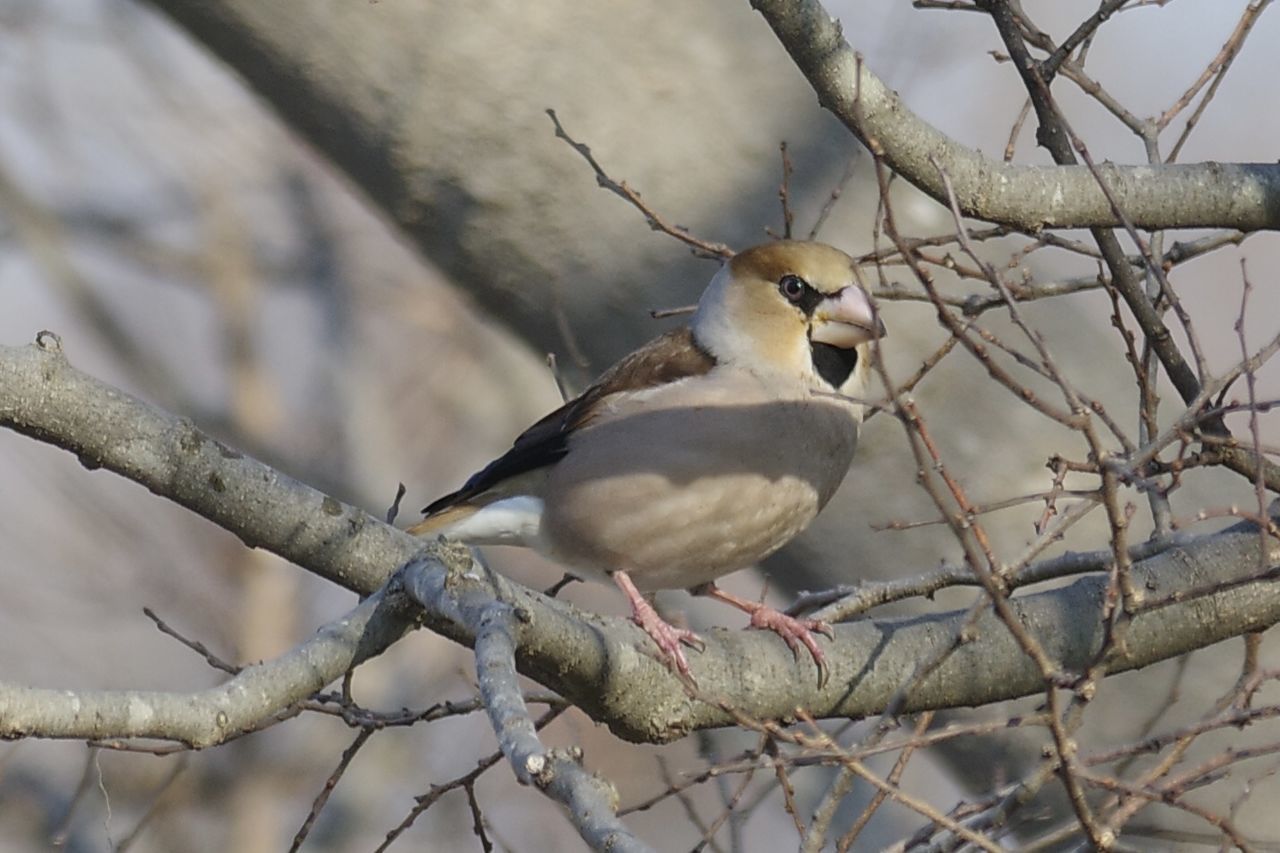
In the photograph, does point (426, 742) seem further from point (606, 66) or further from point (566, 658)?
point (566, 658)

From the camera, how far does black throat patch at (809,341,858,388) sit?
131 inches

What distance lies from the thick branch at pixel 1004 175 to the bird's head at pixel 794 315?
0.71m

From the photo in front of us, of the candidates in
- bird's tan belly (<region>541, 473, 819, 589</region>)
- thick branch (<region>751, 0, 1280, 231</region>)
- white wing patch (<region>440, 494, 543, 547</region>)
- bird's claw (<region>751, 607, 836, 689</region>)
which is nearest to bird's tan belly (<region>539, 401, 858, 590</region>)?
bird's tan belly (<region>541, 473, 819, 589</region>)

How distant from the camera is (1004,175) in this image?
2.53 m

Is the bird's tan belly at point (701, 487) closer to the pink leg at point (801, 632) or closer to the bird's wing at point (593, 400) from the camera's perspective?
the bird's wing at point (593, 400)

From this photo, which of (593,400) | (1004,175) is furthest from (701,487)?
(1004,175)

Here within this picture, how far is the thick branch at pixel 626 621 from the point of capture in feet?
6.59

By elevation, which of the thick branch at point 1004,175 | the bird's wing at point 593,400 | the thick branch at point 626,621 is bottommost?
the thick branch at point 626,621

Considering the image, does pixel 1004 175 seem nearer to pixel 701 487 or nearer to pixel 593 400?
pixel 701 487

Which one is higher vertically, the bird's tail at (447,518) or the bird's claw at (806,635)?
the bird's tail at (447,518)

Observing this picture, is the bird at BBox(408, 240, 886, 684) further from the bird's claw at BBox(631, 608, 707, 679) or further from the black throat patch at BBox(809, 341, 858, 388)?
the bird's claw at BBox(631, 608, 707, 679)

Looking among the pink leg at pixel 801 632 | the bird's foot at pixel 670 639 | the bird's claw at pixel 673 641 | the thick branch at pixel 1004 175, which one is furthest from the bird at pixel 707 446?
the thick branch at pixel 1004 175

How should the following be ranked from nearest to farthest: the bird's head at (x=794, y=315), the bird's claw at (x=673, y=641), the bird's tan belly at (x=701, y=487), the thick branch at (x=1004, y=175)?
the thick branch at (x=1004, y=175), the bird's claw at (x=673, y=641), the bird's tan belly at (x=701, y=487), the bird's head at (x=794, y=315)

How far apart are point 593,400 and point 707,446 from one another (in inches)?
15.3
